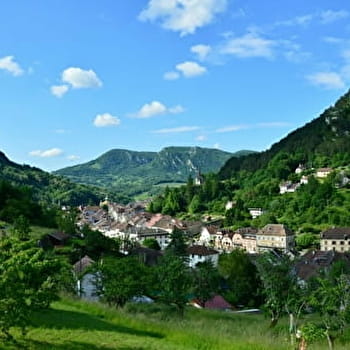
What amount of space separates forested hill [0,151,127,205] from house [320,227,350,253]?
9259 centimetres

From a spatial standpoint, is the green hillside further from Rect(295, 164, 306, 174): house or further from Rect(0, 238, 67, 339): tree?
Rect(0, 238, 67, 339): tree

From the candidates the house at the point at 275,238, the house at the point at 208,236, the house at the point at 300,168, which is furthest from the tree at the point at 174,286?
the house at the point at 300,168

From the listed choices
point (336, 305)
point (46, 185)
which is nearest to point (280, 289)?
point (336, 305)

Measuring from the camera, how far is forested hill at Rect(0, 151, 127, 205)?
144 metres

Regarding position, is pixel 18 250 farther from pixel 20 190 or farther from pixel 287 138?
pixel 287 138

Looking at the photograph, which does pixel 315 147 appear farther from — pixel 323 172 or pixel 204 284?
pixel 204 284

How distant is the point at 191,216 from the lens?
110 m

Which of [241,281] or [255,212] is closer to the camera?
[241,281]

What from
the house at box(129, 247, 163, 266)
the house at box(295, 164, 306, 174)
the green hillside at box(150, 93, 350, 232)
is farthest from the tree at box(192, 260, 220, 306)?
the house at box(295, 164, 306, 174)

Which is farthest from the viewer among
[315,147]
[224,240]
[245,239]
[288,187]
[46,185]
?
[46,185]

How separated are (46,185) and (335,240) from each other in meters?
118

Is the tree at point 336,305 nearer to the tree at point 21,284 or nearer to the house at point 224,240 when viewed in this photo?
the tree at point 21,284

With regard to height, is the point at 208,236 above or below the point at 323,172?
below

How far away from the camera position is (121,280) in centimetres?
2028
